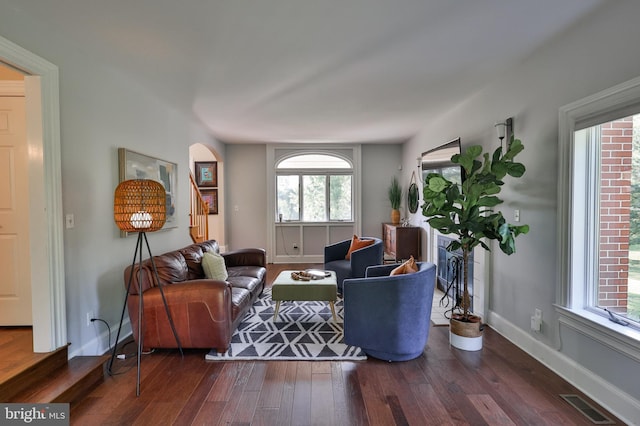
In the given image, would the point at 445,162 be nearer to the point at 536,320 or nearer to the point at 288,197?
the point at 536,320

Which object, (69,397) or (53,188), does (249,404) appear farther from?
(53,188)

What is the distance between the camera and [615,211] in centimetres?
210

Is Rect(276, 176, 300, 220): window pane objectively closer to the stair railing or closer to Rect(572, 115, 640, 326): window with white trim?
the stair railing

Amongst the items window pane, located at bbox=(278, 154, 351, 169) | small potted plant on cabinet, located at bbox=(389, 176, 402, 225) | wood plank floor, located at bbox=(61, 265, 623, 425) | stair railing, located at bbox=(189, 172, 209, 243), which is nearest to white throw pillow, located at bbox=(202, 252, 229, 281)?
wood plank floor, located at bbox=(61, 265, 623, 425)

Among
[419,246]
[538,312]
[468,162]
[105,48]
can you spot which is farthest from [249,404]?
[419,246]

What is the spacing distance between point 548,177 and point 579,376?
1.49m

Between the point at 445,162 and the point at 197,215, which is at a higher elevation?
the point at 445,162

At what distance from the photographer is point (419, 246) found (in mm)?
5422

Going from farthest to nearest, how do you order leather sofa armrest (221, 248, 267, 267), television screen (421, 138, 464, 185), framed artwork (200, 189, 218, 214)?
framed artwork (200, 189, 218, 214)
leather sofa armrest (221, 248, 267, 267)
television screen (421, 138, 464, 185)

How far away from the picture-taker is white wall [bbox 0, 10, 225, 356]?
229cm

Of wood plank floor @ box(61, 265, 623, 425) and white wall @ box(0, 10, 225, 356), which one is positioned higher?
white wall @ box(0, 10, 225, 356)

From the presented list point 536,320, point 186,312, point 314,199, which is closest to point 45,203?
point 186,312

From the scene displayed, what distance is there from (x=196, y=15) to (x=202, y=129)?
3291 millimetres

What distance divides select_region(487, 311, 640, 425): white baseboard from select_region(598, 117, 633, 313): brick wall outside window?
499mm
